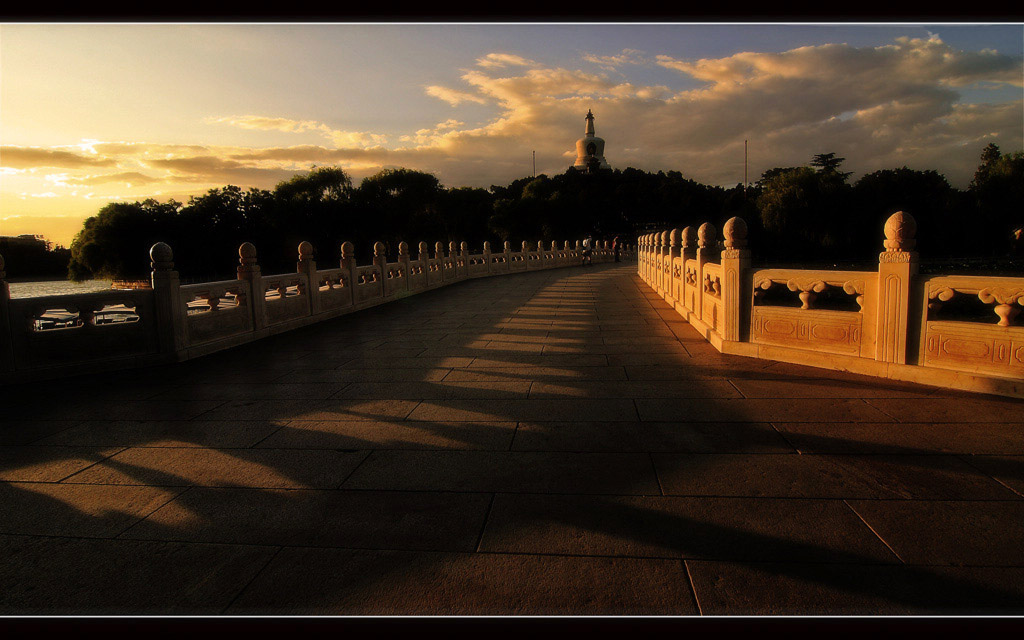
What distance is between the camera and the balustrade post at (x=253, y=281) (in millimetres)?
9117

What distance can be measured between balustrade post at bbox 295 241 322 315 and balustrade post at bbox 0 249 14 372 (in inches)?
189

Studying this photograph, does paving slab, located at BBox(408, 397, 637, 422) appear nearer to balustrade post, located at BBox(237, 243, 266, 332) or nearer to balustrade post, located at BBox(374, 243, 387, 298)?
balustrade post, located at BBox(237, 243, 266, 332)

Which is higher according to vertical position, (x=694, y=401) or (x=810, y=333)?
(x=810, y=333)

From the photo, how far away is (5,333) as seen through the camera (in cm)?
627

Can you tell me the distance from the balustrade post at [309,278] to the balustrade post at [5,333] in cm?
479

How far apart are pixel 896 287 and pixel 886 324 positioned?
14.7 inches

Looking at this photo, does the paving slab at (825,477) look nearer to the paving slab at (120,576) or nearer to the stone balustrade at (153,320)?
the paving slab at (120,576)

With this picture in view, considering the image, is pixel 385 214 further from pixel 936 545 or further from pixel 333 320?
pixel 936 545

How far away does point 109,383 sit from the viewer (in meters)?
6.30

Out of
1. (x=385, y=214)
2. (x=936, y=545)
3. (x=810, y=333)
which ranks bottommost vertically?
(x=936, y=545)

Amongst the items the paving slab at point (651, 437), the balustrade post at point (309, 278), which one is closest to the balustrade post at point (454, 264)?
the balustrade post at point (309, 278)

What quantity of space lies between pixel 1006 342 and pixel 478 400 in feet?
15.0

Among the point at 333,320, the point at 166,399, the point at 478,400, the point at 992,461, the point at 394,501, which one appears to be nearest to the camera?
the point at 394,501

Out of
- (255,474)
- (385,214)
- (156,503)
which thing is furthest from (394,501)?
(385,214)
